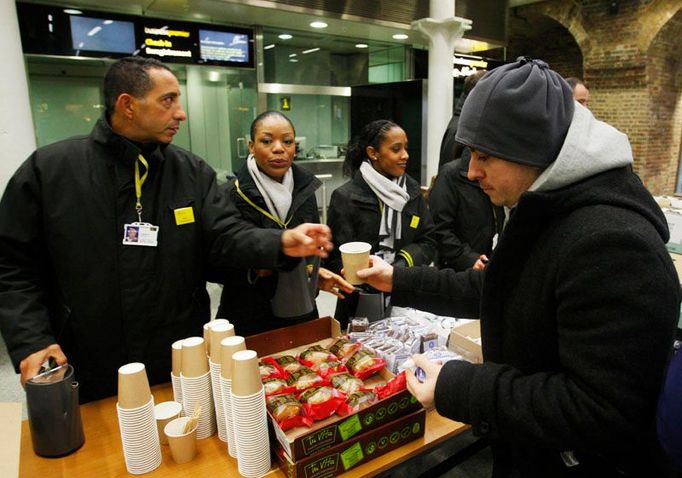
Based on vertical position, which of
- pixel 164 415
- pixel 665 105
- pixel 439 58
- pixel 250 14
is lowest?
pixel 164 415

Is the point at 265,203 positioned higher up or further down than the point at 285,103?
further down

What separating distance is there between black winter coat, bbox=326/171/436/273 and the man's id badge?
38.3 inches

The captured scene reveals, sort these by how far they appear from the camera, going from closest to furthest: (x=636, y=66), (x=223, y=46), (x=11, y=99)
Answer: (x=11, y=99), (x=223, y=46), (x=636, y=66)

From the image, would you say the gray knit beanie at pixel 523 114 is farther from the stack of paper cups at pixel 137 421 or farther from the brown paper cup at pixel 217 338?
the stack of paper cups at pixel 137 421

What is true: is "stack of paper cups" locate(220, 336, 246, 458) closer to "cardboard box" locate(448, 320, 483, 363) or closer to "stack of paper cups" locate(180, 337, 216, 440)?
"stack of paper cups" locate(180, 337, 216, 440)

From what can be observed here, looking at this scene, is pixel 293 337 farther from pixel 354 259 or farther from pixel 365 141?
pixel 365 141

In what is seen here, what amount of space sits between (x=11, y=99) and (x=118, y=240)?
8.89 ft

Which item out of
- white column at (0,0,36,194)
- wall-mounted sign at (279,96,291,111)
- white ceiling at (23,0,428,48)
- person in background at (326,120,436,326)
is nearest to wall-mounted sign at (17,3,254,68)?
white ceiling at (23,0,428,48)

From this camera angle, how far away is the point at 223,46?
5699mm

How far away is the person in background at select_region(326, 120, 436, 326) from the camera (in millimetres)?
2562

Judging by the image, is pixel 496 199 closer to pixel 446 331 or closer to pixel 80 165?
pixel 446 331

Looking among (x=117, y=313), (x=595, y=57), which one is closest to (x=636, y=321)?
(x=117, y=313)

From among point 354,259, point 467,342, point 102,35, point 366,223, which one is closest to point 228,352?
point 354,259

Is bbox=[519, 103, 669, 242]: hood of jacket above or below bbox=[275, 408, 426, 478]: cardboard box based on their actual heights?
above
